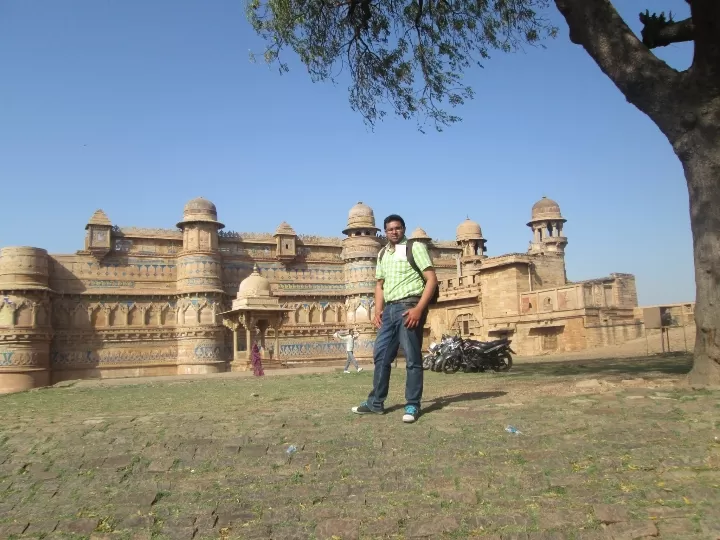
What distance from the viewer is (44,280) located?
25672 mm

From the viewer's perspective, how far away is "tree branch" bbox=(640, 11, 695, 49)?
22.2ft

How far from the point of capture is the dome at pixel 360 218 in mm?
31281

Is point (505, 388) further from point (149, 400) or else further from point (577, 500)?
point (149, 400)

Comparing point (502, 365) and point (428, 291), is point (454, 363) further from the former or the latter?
point (428, 291)

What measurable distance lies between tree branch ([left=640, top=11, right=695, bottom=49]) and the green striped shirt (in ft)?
12.9

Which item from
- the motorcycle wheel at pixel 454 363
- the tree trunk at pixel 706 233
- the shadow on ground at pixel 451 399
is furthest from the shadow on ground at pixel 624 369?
the shadow on ground at pixel 451 399

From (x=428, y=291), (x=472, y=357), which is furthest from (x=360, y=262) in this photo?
(x=428, y=291)

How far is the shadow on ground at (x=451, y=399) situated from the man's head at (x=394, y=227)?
4.89 feet

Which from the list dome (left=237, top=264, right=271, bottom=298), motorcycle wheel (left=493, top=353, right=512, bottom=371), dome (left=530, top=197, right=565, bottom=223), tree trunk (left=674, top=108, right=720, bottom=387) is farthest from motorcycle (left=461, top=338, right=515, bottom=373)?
dome (left=530, top=197, right=565, bottom=223)

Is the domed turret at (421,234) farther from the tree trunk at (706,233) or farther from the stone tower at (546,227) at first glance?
the tree trunk at (706,233)

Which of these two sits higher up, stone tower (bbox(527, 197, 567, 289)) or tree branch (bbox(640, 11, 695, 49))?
stone tower (bbox(527, 197, 567, 289))

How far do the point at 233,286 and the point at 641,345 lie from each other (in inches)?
684

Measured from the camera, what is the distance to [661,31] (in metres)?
6.90

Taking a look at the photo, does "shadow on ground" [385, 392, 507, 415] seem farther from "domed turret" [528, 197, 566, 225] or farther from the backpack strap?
"domed turret" [528, 197, 566, 225]
